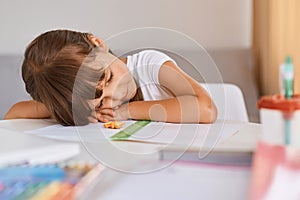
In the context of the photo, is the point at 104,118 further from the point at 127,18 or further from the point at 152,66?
the point at 127,18

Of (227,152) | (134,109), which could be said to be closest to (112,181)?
(227,152)

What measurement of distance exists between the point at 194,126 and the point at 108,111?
0.71 feet

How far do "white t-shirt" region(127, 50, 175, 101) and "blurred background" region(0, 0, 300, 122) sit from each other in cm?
51

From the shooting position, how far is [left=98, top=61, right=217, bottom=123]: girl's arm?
93 cm

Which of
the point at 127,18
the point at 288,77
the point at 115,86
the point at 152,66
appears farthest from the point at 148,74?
the point at 127,18

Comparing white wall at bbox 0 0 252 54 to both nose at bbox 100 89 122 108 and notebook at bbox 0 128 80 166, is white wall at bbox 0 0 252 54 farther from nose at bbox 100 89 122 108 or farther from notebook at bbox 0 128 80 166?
notebook at bbox 0 128 80 166

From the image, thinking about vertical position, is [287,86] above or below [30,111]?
above

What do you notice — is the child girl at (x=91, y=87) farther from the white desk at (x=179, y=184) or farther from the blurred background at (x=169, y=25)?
the blurred background at (x=169, y=25)

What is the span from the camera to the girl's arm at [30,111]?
1.05m

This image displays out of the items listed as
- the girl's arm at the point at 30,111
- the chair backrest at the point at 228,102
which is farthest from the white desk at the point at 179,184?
the chair backrest at the point at 228,102

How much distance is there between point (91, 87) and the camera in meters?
0.92

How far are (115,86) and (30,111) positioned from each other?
0.74ft

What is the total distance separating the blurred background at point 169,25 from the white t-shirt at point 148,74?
0.51m

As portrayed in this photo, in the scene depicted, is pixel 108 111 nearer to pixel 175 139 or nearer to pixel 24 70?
pixel 24 70
